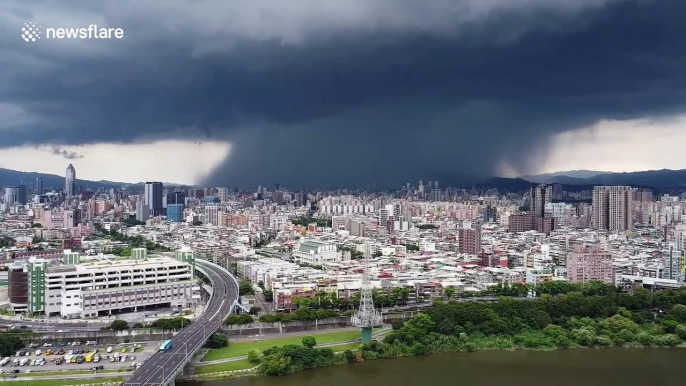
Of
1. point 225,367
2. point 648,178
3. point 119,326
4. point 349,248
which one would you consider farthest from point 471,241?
point 648,178

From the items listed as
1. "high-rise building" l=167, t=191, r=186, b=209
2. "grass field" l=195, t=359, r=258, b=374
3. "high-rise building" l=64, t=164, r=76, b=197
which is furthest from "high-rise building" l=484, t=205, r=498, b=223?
"high-rise building" l=64, t=164, r=76, b=197

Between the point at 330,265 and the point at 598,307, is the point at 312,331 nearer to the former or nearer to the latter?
the point at 598,307

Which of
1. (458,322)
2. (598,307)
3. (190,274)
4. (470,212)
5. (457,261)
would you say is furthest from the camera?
(470,212)

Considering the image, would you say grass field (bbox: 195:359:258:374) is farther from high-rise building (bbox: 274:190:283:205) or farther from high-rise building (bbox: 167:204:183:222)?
high-rise building (bbox: 274:190:283:205)

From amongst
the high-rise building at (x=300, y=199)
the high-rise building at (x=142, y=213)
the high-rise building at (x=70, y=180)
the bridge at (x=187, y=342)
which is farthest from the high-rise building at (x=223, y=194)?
the bridge at (x=187, y=342)

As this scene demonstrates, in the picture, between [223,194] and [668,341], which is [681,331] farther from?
[223,194]

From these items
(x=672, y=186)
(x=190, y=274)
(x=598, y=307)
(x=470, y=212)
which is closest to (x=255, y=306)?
(x=190, y=274)
